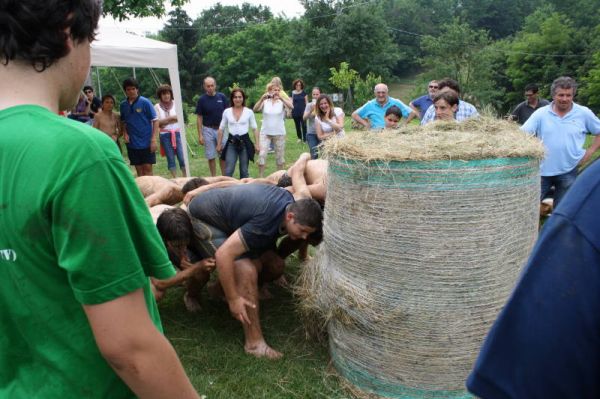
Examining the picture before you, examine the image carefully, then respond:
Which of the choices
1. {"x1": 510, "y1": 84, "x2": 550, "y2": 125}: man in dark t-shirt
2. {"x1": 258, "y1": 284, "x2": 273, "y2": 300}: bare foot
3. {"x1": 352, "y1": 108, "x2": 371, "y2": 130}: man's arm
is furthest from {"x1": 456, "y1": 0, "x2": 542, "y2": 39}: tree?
{"x1": 258, "y1": 284, "x2": 273, "y2": 300}: bare foot

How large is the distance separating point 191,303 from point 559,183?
444 centimetres

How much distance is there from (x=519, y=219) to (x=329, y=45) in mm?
53551

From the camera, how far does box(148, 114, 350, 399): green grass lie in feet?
11.3

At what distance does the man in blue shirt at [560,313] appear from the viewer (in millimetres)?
634

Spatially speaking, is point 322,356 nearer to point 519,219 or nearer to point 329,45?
point 519,219

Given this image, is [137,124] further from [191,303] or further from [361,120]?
[191,303]

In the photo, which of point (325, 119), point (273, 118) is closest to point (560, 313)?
point (325, 119)

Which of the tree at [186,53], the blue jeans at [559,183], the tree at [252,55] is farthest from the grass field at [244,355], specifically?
the tree at [252,55]

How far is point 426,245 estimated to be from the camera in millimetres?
2836

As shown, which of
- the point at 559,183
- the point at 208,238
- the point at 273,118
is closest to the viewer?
the point at 208,238

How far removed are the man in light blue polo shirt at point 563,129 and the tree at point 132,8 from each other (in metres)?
8.84

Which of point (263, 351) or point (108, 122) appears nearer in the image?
point (263, 351)

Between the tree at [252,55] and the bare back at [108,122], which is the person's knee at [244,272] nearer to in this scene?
the bare back at [108,122]

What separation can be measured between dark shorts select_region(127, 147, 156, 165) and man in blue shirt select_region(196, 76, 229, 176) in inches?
41.6
